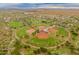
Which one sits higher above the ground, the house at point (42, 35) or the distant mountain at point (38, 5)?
the distant mountain at point (38, 5)

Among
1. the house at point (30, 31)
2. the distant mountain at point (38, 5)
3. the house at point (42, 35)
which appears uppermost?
the distant mountain at point (38, 5)

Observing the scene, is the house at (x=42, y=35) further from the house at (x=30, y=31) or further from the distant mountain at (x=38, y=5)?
the distant mountain at (x=38, y=5)

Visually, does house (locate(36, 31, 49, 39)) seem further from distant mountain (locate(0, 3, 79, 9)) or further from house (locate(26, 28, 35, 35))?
distant mountain (locate(0, 3, 79, 9))

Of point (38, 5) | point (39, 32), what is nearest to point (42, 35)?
point (39, 32)

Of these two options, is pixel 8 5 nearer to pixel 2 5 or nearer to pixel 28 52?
pixel 2 5

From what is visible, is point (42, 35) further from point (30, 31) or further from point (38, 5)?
point (38, 5)

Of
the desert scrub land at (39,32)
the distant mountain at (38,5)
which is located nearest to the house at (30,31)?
the desert scrub land at (39,32)

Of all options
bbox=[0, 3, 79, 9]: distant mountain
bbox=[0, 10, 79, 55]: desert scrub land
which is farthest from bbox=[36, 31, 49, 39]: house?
bbox=[0, 3, 79, 9]: distant mountain

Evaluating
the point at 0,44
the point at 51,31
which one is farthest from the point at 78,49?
the point at 0,44
